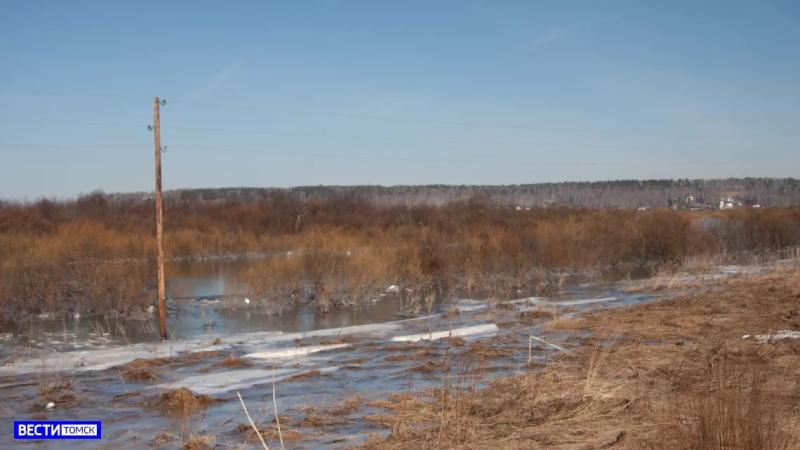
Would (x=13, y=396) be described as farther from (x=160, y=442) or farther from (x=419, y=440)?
(x=419, y=440)

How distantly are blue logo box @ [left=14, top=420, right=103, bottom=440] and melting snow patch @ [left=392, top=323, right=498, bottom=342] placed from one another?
7.00 meters

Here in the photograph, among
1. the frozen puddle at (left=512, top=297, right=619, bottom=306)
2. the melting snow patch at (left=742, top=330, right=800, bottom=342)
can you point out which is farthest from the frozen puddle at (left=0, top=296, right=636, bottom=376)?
the melting snow patch at (left=742, top=330, right=800, bottom=342)

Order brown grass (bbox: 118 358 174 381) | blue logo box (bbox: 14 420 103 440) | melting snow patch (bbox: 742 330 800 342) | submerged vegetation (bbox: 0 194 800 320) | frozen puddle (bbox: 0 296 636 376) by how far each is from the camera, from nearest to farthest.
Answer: blue logo box (bbox: 14 420 103 440) < brown grass (bbox: 118 358 174 381) < melting snow patch (bbox: 742 330 800 342) < frozen puddle (bbox: 0 296 636 376) < submerged vegetation (bbox: 0 194 800 320)

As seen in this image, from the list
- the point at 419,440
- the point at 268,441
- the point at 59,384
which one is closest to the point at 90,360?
the point at 59,384

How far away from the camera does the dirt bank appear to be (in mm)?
5066

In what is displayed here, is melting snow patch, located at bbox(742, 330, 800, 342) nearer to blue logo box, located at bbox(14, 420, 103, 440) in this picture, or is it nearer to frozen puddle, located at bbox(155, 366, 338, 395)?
frozen puddle, located at bbox(155, 366, 338, 395)

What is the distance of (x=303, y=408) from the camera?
848 cm

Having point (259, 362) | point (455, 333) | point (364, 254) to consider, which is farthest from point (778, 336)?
point (364, 254)

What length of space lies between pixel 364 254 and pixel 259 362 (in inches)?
449

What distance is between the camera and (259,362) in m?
12.2

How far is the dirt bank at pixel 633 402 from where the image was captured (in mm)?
5066

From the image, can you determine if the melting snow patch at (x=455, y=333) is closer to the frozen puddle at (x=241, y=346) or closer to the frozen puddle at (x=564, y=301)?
the frozen puddle at (x=241, y=346)

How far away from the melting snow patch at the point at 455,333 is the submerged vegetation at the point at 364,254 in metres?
4.75

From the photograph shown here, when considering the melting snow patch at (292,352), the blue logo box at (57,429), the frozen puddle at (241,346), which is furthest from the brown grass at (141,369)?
the blue logo box at (57,429)
